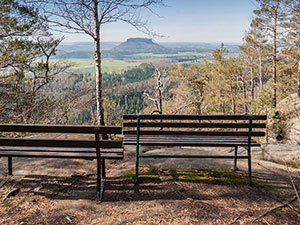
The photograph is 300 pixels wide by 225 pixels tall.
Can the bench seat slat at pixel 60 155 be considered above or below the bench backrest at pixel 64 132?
below

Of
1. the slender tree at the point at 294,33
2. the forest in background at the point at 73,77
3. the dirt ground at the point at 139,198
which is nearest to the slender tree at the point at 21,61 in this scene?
the forest in background at the point at 73,77

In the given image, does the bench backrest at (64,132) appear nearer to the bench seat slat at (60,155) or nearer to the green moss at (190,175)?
the bench seat slat at (60,155)

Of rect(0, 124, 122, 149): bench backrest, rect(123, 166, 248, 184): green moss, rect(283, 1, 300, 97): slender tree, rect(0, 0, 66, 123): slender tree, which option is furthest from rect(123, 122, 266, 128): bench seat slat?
rect(283, 1, 300, 97): slender tree

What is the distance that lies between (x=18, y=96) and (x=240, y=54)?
22.6 meters

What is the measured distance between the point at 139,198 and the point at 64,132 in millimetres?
1295

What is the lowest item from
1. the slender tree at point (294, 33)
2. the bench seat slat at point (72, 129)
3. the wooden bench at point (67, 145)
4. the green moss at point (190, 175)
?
the green moss at point (190, 175)

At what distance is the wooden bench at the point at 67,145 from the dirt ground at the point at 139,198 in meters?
0.33

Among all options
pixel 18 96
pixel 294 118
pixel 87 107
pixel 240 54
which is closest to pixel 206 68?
pixel 240 54

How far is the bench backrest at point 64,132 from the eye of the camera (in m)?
2.98

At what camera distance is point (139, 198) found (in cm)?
320

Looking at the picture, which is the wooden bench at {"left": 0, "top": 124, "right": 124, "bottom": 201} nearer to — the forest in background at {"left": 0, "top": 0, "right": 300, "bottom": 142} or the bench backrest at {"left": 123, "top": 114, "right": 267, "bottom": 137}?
the bench backrest at {"left": 123, "top": 114, "right": 267, "bottom": 137}

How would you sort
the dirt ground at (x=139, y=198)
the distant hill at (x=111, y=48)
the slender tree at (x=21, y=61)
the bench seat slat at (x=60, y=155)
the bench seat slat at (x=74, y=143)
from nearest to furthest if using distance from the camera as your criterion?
the dirt ground at (x=139, y=198)
the bench seat slat at (x=74, y=143)
the bench seat slat at (x=60, y=155)
the slender tree at (x=21, y=61)
the distant hill at (x=111, y=48)

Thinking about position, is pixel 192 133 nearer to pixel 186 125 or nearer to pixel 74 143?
pixel 186 125

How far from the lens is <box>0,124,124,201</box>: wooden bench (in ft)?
9.84
